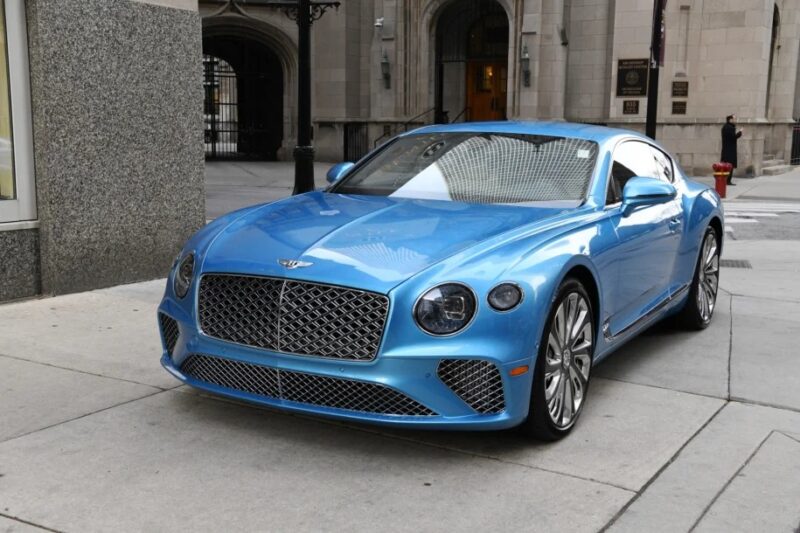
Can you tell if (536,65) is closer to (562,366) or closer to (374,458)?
(562,366)

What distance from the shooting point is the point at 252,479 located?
3930mm

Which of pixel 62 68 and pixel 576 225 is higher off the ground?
pixel 62 68

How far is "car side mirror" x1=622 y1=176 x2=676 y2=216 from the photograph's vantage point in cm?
541

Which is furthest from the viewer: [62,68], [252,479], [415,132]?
[62,68]

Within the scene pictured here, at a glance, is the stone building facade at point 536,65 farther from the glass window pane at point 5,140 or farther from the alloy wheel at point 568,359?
the alloy wheel at point 568,359

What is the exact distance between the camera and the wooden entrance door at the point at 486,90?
100 ft

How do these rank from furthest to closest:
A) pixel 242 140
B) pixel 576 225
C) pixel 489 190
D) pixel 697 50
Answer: pixel 242 140 < pixel 697 50 < pixel 489 190 < pixel 576 225

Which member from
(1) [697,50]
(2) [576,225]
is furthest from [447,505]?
(1) [697,50]

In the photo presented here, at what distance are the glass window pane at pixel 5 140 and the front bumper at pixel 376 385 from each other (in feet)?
12.6

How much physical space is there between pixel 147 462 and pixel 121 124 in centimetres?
460

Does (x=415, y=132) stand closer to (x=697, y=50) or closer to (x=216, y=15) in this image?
(x=697, y=50)

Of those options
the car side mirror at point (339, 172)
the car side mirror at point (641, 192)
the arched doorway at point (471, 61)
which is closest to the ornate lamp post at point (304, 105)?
the car side mirror at point (339, 172)

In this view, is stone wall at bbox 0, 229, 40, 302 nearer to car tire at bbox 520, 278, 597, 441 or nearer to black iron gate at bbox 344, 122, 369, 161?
car tire at bbox 520, 278, 597, 441

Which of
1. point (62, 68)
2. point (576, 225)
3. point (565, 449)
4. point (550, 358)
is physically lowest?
point (565, 449)
